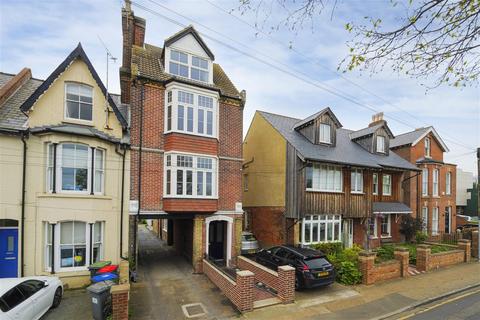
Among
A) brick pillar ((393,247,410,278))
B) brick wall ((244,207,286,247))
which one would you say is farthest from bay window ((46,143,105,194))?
brick pillar ((393,247,410,278))

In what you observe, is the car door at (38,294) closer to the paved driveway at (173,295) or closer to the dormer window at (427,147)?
the paved driveway at (173,295)

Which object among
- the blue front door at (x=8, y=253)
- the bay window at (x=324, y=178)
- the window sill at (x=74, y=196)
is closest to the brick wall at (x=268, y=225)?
the bay window at (x=324, y=178)

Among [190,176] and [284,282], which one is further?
[190,176]

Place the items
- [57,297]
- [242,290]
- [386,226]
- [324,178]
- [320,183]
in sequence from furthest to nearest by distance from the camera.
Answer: [386,226] < [324,178] < [320,183] < [57,297] < [242,290]

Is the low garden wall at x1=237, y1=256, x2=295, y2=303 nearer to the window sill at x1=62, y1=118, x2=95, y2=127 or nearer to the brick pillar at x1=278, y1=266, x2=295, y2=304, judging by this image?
the brick pillar at x1=278, y1=266, x2=295, y2=304

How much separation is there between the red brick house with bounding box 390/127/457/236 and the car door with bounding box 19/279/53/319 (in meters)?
24.2

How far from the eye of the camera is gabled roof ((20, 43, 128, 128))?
11.4m

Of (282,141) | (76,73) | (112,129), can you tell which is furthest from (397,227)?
(76,73)

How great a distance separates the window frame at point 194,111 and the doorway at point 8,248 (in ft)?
23.9

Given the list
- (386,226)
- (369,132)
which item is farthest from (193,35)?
(386,226)

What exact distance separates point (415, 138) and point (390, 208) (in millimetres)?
8304

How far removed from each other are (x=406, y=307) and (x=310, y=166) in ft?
29.2

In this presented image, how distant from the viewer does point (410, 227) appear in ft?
70.0

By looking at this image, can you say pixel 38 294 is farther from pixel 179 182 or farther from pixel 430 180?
pixel 430 180
